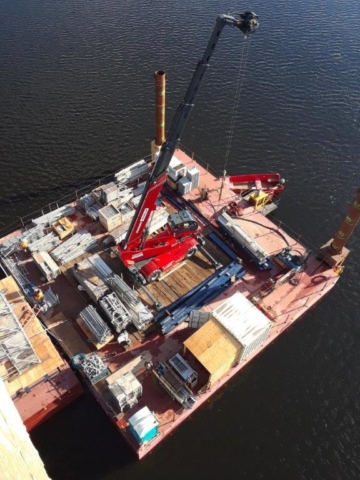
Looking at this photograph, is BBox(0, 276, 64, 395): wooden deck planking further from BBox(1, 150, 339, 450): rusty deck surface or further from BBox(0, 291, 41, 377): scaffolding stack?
BBox(1, 150, 339, 450): rusty deck surface

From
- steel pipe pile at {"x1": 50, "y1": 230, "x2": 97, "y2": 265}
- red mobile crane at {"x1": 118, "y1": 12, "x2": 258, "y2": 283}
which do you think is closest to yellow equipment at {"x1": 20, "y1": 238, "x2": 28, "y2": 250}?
steel pipe pile at {"x1": 50, "y1": 230, "x2": 97, "y2": 265}

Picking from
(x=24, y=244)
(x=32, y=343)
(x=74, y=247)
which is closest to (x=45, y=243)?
(x=24, y=244)

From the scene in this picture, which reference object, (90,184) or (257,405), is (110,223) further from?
(257,405)

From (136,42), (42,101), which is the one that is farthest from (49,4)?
(42,101)

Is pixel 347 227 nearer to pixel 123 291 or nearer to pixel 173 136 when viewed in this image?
pixel 173 136

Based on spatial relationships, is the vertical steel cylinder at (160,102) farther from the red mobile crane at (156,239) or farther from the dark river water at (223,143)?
the red mobile crane at (156,239)

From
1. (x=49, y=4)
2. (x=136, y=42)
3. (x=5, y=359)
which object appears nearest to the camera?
(x=5, y=359)

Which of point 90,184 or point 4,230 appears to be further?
point 90,184
